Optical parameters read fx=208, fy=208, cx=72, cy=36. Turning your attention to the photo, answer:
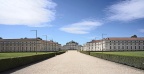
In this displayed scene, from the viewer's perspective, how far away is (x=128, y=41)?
154125 mm

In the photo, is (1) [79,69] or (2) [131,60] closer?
(1) [79,69]

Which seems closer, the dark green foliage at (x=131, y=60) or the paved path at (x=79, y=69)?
the paved path at (x=79, y=69)

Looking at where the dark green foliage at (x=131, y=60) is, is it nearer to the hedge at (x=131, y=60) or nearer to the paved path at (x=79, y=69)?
the hedge at (x=131, y=60)

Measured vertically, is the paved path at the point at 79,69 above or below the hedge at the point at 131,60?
below

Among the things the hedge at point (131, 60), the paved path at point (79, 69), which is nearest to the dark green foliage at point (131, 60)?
the hedge at point (131, 60)

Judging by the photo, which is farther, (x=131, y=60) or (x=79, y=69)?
(x=131, y=60)

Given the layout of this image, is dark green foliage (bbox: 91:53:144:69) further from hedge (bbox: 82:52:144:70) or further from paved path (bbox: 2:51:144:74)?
paved path (bbox: 2:51:144:74)

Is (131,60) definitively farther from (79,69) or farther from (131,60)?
(79,69)

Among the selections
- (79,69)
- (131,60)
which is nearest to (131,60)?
(131,60)

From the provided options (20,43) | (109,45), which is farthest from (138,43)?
(20,43)

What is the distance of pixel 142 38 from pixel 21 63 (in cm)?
14855

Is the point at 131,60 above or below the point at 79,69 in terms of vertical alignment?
above

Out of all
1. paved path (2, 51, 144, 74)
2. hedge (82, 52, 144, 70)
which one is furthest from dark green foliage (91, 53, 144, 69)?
paved path (2, 51, 144, 74)

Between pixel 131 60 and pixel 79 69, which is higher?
pixel 131 60
